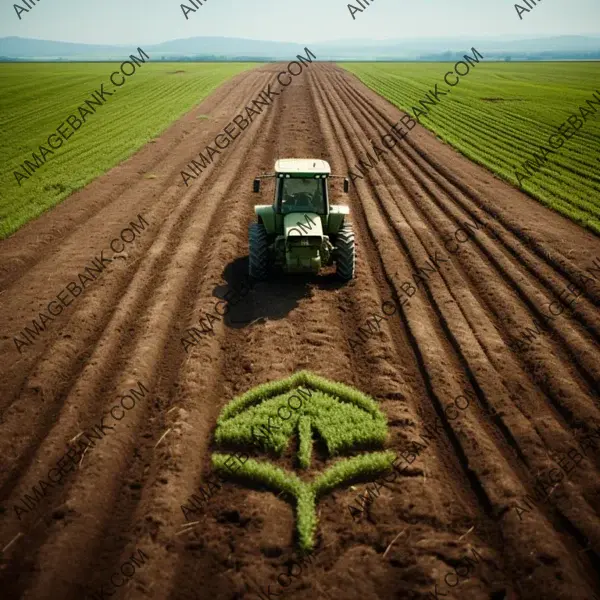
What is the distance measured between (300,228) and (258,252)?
1114mm

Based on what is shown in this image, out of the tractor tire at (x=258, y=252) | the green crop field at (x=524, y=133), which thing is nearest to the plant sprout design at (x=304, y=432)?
the tractor tire at (x=258, y=252)

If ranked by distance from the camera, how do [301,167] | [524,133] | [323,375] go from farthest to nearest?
[524,133]
[301,167]
[323,375]

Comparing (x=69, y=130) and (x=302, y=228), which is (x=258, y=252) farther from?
(x=69, y=130)

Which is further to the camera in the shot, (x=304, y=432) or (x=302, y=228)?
(x=302, y=228)

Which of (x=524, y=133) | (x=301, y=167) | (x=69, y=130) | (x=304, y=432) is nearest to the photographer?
(x=304, y=432)

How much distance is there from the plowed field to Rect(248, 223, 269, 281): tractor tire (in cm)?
49

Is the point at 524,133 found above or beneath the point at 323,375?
above

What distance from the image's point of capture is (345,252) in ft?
34.1

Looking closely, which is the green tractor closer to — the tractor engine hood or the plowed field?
the tractor engine hood

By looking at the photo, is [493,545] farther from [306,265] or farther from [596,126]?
[596,126]

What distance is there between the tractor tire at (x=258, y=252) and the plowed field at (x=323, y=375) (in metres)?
0.49

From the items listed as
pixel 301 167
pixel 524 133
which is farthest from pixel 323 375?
pixel 524 133

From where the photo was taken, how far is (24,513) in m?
5.63

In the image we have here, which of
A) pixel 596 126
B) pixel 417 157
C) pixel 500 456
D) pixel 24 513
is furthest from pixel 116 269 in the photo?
pixel 596 126
